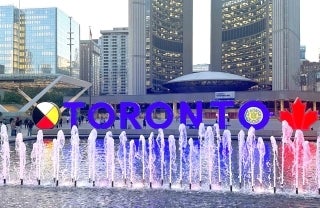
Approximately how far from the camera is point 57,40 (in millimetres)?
149000

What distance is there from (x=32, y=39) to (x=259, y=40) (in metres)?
79.0

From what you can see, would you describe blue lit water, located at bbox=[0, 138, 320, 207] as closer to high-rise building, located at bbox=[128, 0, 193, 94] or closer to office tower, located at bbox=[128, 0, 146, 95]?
office tower, located at bbox=[128, 0, 146, 95]

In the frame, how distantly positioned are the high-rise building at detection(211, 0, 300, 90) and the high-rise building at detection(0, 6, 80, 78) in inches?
2053

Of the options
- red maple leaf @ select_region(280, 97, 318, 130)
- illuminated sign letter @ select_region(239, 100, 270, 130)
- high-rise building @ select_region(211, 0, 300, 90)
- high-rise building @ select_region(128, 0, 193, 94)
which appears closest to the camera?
illuminated sign letter @ select_region(239, 100, 270, 130)

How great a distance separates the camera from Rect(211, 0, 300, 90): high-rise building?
10188 centimetres

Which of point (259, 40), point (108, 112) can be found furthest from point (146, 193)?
point (259, 40)

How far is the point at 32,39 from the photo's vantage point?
150 m

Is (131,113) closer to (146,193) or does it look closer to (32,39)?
(146,193)

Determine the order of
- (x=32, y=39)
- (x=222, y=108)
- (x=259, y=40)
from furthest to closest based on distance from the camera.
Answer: (x=32, y=39) < (x=259, y=40) < (x=222, y=108)

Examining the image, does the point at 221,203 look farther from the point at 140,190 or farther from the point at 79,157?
the point at 79,157

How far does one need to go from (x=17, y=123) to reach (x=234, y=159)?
75.6 feet

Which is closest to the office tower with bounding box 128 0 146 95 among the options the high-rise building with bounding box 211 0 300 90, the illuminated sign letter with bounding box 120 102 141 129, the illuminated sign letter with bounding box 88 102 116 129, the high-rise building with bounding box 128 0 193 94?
the high-rise building with bounding box 128 0 193 94

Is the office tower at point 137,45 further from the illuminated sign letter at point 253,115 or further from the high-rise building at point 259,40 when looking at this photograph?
the illuminated sign letter at point 253,115

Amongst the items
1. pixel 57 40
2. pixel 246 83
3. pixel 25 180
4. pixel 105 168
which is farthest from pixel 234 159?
pixel 57 40
